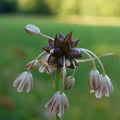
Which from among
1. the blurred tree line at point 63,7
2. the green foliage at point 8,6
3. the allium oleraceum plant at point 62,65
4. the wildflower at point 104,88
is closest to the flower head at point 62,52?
the allium oleraceum plant at point 62,65

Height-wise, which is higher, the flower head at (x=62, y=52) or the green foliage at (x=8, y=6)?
the green foliage at (x=8, y=6)

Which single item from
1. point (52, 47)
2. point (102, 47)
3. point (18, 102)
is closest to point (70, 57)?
point (52, 47)

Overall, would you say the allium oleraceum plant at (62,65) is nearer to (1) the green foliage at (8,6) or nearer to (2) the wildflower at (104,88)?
(2) the wildflower at (104,88)

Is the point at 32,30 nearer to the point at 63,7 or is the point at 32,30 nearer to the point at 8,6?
the point at 63,7

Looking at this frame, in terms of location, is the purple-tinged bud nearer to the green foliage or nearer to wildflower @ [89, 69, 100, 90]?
→ wildflower @ [89, 69, 100, 90]

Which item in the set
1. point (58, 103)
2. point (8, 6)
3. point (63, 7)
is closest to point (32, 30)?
point (58, 103)

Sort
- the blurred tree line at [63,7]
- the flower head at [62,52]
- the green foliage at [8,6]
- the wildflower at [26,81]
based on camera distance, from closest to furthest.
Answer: the flower head at [62,52] < the wildflower at [26,81] < the blurred tree line at [63,7] < the green foliage at [8,6]
